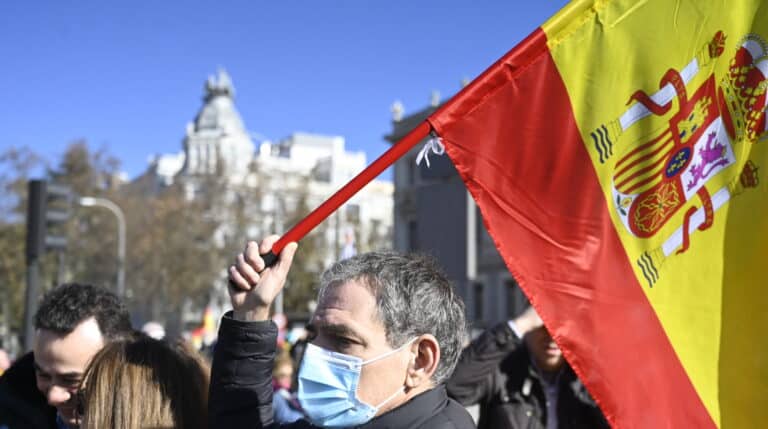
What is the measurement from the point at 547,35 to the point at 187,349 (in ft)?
4.69

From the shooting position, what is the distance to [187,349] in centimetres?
295

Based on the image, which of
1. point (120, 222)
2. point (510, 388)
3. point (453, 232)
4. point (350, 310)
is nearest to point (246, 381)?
point (350, 310)

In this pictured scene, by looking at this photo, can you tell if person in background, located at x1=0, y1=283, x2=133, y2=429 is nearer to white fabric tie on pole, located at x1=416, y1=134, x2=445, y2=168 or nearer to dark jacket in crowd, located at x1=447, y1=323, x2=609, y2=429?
white fabric tie on pole, located at x1=416, y1=134, x2=445, y2=168

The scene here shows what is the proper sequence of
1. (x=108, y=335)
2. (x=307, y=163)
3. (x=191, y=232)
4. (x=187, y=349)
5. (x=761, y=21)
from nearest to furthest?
(x=761, y=21)
(x=187, y=349)
(x=108, y=335)
(x=191, y=232)
(x=307, y=163)

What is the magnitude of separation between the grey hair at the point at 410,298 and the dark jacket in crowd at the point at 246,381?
4.6 inches

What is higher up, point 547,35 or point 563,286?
point 547,35

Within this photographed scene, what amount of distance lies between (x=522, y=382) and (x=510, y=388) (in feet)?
0.20

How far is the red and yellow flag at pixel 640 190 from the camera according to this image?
8.76ft

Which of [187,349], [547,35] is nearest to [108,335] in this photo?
[187,349]

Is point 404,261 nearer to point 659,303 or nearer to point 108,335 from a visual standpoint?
point 659,303

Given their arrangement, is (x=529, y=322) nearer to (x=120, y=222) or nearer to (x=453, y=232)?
(x=453, y=232)

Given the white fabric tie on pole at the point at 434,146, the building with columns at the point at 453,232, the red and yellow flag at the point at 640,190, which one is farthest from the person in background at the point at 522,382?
the building with columns at the point at 453,232

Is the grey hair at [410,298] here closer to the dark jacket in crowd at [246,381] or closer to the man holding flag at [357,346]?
the man holding flag at [357,346]

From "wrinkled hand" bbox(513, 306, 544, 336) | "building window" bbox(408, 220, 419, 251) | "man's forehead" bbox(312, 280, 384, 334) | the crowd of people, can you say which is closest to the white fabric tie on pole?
the crowd of people
